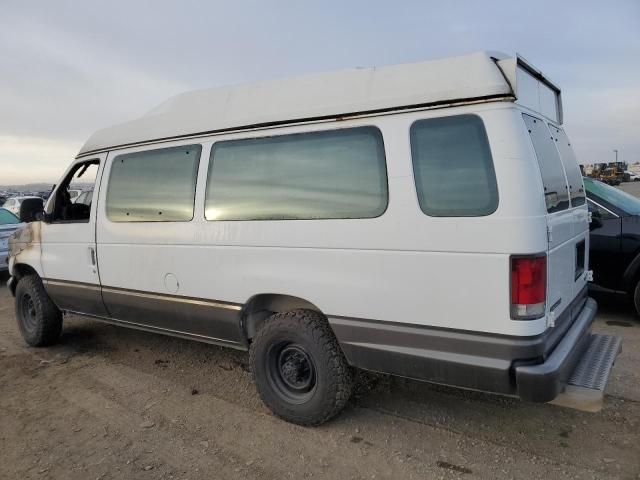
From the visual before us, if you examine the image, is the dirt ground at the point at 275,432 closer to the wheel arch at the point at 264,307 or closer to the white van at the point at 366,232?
the white van at the point at 366,232

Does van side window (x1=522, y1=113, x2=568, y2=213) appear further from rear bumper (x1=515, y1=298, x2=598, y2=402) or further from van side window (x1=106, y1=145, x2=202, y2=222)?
van side window (x1=106, y1=145, x2=202, y2=222)

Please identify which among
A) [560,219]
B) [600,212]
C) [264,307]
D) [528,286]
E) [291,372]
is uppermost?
[560,219]

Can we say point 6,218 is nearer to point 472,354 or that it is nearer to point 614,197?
point 472,354

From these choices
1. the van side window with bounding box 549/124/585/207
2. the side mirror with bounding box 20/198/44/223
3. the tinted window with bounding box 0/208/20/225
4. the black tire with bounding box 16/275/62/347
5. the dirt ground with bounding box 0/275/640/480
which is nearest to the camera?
the dirt ground with bounding box 0/275/640/480

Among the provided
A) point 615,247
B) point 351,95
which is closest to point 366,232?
point 351,95

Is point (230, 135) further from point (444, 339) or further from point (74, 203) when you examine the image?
point (74, 203)

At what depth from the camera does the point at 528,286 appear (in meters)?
2.54

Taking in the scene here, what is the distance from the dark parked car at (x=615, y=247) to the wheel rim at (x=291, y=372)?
12.2ft

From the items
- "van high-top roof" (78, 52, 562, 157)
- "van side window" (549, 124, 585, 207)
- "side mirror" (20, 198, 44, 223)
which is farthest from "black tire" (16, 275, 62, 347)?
"van side window" (549, 124, 585, 207)

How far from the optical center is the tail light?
99.7 inches

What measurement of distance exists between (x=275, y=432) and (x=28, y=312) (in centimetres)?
370

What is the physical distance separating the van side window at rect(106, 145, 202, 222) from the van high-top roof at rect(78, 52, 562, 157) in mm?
154

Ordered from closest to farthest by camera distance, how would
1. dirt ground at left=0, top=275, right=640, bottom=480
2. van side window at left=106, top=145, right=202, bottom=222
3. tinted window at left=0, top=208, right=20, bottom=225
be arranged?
dirt ground at left=0, top=275, right=640, bottom=480, van side window at left=106, top=145, right=202, bottom=222, tinted window at left=0, top=208, right=20, bottom=225

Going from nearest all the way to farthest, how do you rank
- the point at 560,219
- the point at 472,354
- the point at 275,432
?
1. the point at 472,354
2. the point at 560,219
3. the point at 275,432
